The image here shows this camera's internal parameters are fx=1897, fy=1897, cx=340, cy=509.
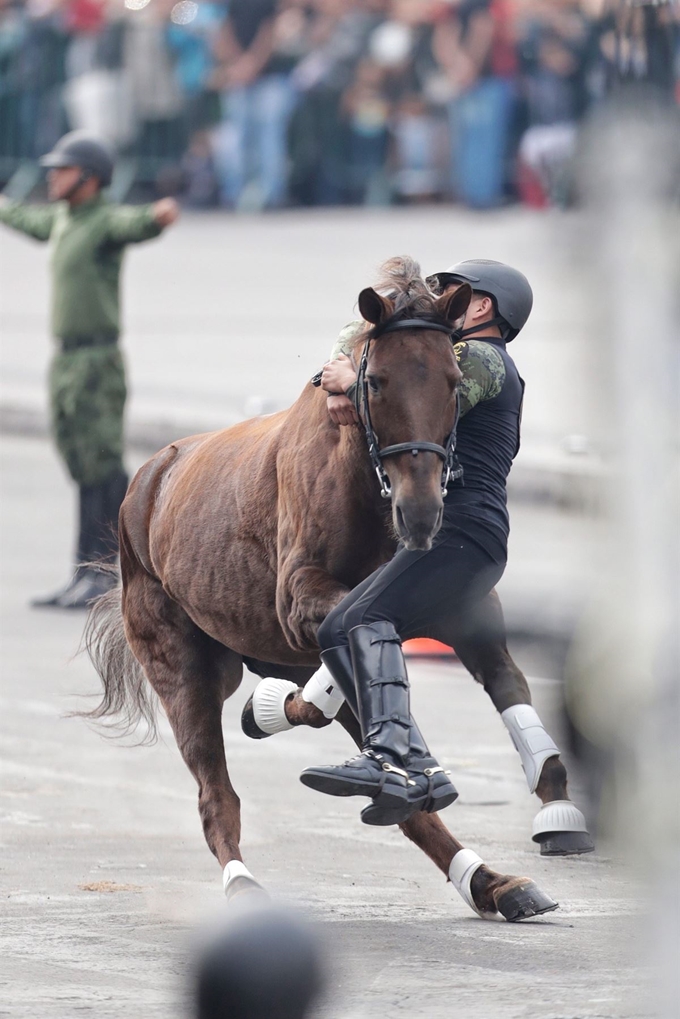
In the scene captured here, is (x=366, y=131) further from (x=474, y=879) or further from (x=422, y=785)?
(x=422, y=785)

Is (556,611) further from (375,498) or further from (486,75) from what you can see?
(486,75)

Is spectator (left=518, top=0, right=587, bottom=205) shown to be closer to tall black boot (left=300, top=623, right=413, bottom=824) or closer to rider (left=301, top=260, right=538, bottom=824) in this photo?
rider (left=301, top=260, right=538, bottom=824)

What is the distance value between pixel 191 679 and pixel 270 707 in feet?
2.42

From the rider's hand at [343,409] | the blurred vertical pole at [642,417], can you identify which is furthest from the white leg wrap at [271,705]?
the blurred vertical pole at [642,417]

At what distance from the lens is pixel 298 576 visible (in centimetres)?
539

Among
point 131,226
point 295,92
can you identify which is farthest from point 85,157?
point 295,92

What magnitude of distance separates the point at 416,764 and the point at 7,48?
67.4ft

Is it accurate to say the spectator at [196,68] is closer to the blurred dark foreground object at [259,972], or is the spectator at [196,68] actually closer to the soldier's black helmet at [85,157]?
the soldier's black helmet at [85,157]

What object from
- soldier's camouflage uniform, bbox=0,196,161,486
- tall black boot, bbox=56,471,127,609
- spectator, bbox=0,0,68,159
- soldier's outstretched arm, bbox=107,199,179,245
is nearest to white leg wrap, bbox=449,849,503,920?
soldier's outstretched arm, bbox=107,199,179,245

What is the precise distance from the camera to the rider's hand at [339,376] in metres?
5.15

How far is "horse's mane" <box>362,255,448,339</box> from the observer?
5.05 meters

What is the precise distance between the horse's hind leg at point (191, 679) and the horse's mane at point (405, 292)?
1.64 meters

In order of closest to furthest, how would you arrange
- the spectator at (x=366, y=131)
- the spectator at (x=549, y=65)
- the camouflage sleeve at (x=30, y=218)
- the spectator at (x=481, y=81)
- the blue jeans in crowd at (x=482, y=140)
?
the camouflage sleeve at (x=30, y=218)
the spectator at (x=549, y=65)
the spectator at (x=481, y=81)
the blue jeans in crowd at (x=482, y=140)
the spectator at (x=366, y=131)

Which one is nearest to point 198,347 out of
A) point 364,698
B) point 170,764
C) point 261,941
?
point 170,764
